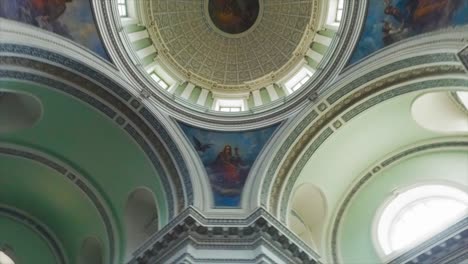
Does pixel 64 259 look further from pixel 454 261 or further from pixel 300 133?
pixel 454 261

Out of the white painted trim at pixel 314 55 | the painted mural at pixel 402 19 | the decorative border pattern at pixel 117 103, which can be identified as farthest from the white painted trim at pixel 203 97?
the painted mural at pixel 402 19

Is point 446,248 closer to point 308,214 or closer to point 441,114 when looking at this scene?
point 441,114

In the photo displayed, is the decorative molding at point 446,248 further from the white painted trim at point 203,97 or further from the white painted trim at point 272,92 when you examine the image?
the white painted trim at point 203,97

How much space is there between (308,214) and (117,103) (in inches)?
260

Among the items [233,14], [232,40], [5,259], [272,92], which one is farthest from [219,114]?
[5,259]

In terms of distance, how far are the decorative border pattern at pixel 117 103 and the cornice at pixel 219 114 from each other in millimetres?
571

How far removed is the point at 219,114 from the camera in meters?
14.5

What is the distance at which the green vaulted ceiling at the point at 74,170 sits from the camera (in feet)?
43.5

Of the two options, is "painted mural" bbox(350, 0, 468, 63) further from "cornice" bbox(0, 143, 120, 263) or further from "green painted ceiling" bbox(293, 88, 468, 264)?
"cornice" bbox(0, 143, 120, 263)

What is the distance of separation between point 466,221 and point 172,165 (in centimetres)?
756

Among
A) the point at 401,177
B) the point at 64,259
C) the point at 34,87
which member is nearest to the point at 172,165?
the point at 34,87

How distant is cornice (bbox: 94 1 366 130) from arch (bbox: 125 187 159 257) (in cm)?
263

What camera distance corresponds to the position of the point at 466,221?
1105 cm

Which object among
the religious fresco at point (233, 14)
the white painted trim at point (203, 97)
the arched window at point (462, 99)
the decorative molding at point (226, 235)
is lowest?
the decorative molding at point (226, 235)
